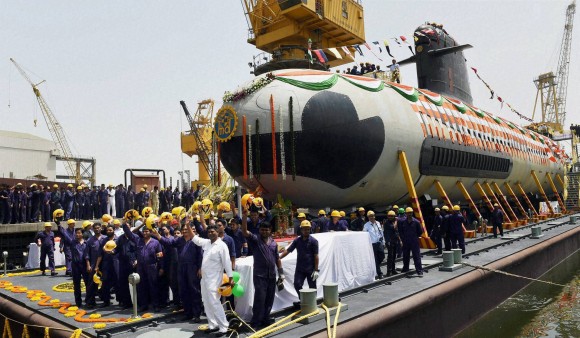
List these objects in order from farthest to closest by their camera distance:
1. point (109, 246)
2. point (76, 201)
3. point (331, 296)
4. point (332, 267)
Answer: point (76, 201) → point (332, 267) → point (109, 246) → point (331, 296)

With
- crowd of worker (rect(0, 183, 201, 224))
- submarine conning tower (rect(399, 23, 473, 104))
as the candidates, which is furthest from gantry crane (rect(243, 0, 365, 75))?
crowd of worker (rect(0, 183, 201, 224))

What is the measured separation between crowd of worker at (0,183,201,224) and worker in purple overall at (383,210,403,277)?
39.3ft

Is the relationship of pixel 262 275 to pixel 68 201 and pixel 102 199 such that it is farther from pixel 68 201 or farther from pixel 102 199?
pixel 102 199

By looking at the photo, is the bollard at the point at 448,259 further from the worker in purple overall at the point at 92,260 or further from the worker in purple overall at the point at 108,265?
the worker in purple overall at the point at 92,260

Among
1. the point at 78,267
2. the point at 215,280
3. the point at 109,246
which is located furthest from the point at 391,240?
the point at 78,267

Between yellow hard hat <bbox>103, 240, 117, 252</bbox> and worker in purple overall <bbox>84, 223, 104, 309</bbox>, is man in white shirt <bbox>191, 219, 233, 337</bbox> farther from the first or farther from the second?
worker in purple overall <bbox>84, 223, 104, 309</bbox>

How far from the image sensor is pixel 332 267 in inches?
341

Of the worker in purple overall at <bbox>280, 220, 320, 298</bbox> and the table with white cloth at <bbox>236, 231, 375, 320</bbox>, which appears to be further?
the worker in purple overall at <bbox>280, 220, 320, 298</bbox>

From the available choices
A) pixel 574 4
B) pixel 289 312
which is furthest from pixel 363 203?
pixel 574 4

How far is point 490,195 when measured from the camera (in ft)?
76.5

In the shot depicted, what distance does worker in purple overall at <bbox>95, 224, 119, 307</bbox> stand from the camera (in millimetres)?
8453

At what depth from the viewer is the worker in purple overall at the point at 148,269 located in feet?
26.0

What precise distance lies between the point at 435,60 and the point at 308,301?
18.2 metres

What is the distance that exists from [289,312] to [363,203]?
8.07 meters
